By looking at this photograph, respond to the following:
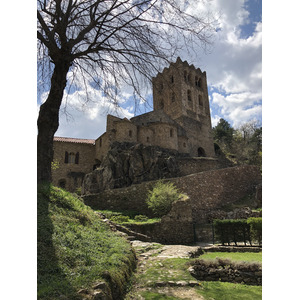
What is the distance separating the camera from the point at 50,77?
618cm

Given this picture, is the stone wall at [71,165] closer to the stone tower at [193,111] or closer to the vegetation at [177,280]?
the stone tower at [193,111]

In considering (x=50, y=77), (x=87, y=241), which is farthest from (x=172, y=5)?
(x=87, y=241)

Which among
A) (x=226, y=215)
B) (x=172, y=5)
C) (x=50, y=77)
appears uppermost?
(x=172, y=5)

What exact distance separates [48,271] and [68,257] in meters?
0.55

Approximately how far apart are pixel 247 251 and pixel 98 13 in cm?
921

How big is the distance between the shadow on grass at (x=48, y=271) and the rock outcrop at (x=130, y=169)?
722 inches

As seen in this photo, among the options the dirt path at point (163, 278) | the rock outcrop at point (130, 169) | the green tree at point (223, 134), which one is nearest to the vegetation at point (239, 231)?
the dirt path at point (163, 278)

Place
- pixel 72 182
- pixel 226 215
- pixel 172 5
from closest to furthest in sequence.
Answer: pixel 172 5
pixel 226 215
pixel 72 182

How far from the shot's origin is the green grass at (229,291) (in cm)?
391

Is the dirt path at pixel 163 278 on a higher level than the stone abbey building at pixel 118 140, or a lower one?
lower

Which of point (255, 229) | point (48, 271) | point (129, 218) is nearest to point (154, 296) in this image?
point (48, 271)

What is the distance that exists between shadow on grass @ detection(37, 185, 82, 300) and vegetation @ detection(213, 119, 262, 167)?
25.9 meters
